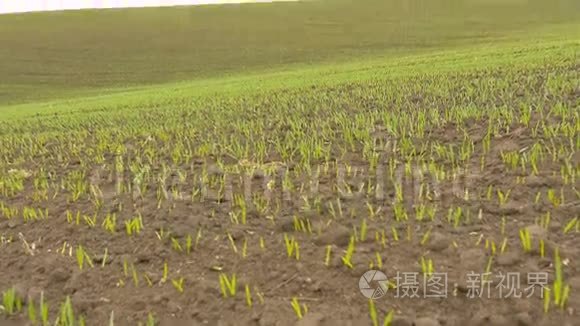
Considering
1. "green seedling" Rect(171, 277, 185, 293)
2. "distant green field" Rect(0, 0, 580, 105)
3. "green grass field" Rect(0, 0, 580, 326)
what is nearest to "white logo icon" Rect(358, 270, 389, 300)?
"green grass field" Rect(0, 0, 580, 326)

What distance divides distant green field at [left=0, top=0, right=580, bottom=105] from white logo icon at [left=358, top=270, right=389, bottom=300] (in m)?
29.6

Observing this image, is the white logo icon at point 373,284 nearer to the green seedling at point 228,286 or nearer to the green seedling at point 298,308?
the green seedling at point 298,308

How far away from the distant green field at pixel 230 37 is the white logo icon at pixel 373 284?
97.0 ft

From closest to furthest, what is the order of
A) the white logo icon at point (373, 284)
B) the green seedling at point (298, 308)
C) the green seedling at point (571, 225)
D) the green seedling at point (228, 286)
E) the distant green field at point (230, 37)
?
the green seedling at point (298, 308), the white logo icon at point (373, 284), the green seedling at point (228, 286), the green seedling at point (571, 225), the distant green field at point (230, 37)

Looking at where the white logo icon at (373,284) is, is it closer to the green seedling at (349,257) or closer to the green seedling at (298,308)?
the green seedling at (349,257)

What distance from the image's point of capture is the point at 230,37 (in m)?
46.1

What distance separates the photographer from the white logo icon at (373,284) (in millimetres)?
2807

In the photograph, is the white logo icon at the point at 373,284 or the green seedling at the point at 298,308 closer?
the green seedling at the point at 298,308

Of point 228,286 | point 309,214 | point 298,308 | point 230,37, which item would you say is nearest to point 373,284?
point 298,308

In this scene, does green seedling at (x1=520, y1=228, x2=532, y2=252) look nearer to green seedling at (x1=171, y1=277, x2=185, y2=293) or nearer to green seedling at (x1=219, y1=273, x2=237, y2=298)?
green seedling at (x1=219, y1=273, x2=237, y2=298)

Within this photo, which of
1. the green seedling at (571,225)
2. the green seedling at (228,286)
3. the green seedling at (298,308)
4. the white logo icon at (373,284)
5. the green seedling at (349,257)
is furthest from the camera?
the green seedling at (571,225)

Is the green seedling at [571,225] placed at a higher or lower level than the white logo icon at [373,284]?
higher

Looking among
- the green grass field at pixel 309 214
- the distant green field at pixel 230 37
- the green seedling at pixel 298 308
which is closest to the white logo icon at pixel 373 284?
the green grass field at pixel 309 214

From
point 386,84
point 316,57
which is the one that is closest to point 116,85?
point 316,57
